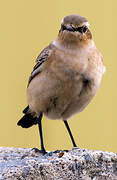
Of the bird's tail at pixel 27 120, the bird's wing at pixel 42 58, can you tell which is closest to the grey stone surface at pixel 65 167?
the bird's wing at pixel 42 58

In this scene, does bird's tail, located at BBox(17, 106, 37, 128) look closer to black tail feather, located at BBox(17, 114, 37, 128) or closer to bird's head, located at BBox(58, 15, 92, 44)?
black tail feather, located at BBox(17, 114, 37, 128)

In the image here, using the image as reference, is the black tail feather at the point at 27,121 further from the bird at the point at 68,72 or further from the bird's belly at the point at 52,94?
the bird at the point at 68,72

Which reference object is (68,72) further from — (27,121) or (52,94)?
(27,121)

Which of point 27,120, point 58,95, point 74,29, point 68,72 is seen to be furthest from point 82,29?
point 27,120

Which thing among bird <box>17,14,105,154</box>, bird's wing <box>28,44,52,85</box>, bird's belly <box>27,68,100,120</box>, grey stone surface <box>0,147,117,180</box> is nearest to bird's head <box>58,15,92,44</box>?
bird <box>17,14,105,154</box>

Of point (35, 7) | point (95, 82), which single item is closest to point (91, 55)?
point (95, 82)

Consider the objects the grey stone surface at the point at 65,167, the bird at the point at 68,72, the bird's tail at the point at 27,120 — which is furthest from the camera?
the bird's tail at the point at 27,120
